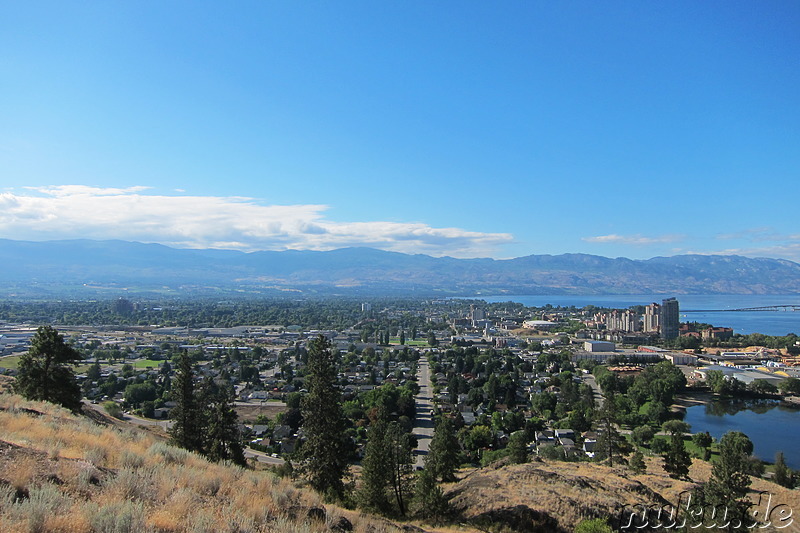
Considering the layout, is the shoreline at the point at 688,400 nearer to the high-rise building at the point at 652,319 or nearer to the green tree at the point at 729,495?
the green tree at the point at 729,495

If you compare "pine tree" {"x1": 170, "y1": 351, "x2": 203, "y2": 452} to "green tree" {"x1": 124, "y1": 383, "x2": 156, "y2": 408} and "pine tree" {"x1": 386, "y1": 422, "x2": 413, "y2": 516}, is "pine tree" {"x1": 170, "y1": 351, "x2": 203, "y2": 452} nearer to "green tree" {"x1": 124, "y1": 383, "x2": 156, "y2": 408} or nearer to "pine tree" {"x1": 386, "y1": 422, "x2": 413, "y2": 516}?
"pine tree" {"x1": 386, "y1": 422, "x2": 413, "y2": 516}

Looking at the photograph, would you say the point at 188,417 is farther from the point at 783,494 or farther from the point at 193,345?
the point at 193,345

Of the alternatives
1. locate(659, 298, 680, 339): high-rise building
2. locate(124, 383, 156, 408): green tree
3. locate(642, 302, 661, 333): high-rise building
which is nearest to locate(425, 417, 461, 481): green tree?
locate(124, 383, 156, 408): green tree

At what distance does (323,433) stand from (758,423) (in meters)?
21.8

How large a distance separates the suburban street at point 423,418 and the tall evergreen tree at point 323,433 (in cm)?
475

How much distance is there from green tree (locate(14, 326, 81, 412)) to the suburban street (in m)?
7.97

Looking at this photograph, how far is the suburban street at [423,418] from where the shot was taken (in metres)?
16.3

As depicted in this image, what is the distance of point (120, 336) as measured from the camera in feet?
157

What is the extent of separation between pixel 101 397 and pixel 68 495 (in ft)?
78.1

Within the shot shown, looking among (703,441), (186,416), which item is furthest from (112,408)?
(703,441)

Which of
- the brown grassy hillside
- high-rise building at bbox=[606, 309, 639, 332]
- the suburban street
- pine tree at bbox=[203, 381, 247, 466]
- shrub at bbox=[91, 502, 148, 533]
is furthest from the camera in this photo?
high-rise building at bbox=[606, 309, 639, 332]

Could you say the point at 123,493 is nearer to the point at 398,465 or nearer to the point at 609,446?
the point at 398,465

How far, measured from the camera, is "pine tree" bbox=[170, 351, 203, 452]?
920cm

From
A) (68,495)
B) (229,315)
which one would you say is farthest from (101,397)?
(229,315)
